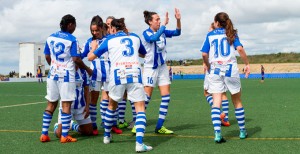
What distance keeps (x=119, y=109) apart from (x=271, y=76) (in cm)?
5863

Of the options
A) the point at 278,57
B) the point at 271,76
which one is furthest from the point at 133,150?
the point at 278,57

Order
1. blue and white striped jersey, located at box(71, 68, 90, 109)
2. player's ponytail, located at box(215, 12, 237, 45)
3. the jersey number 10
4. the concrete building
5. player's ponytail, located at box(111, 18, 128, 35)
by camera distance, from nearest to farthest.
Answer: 1. player's ponytail, located at box(111, 18, 128, 35)
2. player's ponytail, located at box(215, 12, 237, 45)
3. the jersey number 10
4. blue and white striped jersey, located at box(71, 68, 90, 109)
5. the concrete building

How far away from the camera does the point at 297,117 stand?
31.9 feet

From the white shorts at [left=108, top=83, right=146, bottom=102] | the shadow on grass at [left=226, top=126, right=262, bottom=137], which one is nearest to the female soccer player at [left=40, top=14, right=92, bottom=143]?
the white shorts at [left=108, top=83, right=146, bottom=102]

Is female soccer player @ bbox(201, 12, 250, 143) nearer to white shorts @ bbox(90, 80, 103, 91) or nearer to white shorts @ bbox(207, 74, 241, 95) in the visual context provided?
white shorts @ bbox(207, 74, 241, 95)

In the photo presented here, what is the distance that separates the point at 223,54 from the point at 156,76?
158 cm

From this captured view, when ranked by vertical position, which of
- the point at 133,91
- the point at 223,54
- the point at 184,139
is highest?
the point at 223,54

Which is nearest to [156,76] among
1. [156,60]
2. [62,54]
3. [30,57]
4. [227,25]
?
[156,60]

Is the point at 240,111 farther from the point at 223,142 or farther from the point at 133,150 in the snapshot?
the point at 133,150

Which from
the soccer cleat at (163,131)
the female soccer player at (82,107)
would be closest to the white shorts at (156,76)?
the soccer cleat at (163,131)

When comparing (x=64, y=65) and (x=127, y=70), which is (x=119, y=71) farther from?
(x=64, y=65)

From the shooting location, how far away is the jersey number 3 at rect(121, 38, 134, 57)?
626 centimetres

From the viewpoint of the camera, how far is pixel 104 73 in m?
7.95

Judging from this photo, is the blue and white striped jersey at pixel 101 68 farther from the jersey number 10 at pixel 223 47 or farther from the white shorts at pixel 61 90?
the jersey number 10 at pixel 223 47
